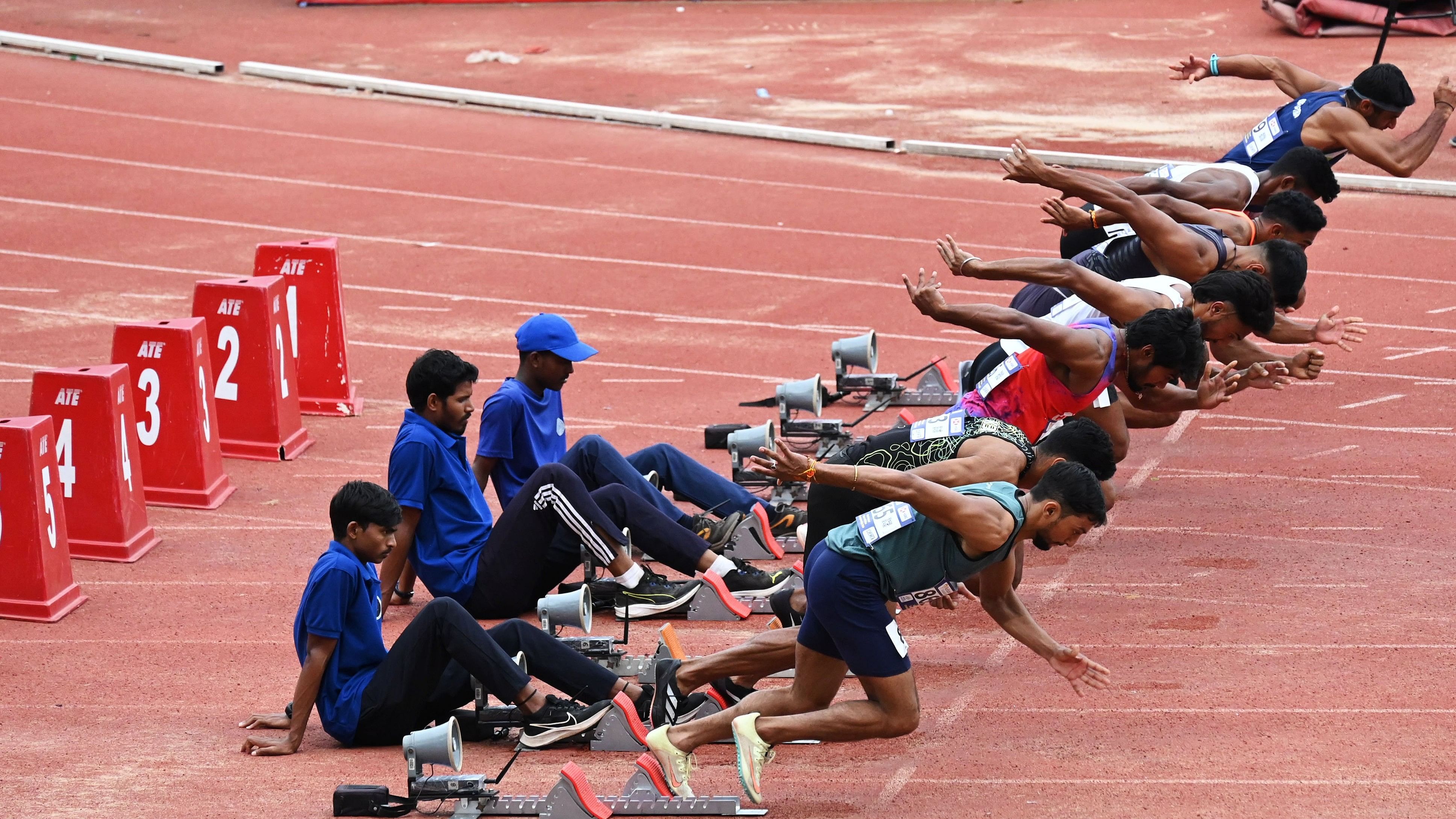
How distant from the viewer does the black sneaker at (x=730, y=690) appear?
555 cm

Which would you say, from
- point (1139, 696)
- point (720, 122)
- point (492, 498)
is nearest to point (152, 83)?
point (720, 122)

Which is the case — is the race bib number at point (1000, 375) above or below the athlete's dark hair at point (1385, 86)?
below

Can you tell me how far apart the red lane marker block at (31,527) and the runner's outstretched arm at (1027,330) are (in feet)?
11.8

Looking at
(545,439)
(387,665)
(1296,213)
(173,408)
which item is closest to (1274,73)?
(1296,213)

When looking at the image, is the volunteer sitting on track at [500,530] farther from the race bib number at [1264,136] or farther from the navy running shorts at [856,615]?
the race bib number at [1264,136]

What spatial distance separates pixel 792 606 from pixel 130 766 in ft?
7.66

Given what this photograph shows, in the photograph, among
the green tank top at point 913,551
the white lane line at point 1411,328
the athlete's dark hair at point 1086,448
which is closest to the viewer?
the green tank top at point 913,551

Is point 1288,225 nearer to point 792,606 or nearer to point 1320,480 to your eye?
point 1320,480

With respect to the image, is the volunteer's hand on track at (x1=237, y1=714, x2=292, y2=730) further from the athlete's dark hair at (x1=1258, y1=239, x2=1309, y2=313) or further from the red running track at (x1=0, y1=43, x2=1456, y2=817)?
the athlete's dark hair at (x1=1258, y1=239, x2=1309, y2=313)

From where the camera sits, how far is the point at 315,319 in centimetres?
934

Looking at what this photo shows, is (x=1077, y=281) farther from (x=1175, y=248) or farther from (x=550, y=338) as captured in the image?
(x=550, y=338)

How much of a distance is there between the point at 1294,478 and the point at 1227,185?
1.52m

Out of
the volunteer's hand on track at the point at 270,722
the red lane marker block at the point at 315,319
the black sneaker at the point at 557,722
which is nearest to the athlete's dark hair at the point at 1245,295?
the black sneaker at the point at 557,722

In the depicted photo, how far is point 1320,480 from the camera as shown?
26.4ft
